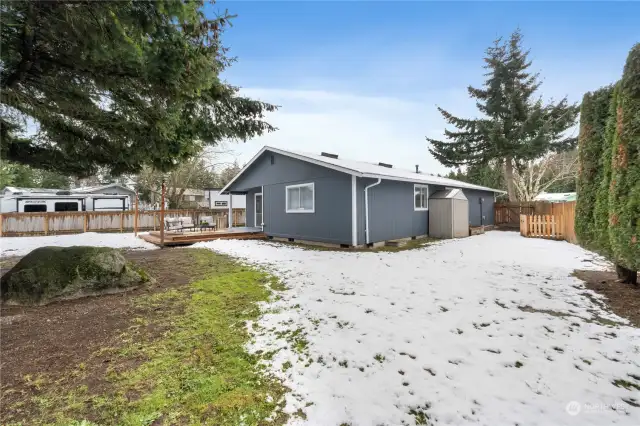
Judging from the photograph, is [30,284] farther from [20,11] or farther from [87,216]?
[87,216]

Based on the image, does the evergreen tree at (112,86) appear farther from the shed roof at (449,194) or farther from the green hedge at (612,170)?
the shed roof at (449,194)

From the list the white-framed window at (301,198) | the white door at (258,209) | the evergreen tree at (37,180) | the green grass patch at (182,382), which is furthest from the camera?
the evergreen tree at (37,180)

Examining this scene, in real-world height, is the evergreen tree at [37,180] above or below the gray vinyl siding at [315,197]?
above

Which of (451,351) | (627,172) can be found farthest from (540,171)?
(451,351)

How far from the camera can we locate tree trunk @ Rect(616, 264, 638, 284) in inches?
192

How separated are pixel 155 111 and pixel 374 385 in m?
5.22

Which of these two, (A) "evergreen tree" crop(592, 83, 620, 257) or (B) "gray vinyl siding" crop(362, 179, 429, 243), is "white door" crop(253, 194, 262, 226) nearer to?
(B) "gray vinyl siding" crop(362, 179, 429, 243)

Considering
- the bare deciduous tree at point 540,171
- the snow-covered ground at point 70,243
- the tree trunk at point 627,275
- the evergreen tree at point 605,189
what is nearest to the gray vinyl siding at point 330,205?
the snow-covered ground at point 70,243

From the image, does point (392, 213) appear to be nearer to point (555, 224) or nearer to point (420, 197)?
point (420, 197)

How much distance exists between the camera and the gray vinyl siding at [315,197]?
9.82 meters

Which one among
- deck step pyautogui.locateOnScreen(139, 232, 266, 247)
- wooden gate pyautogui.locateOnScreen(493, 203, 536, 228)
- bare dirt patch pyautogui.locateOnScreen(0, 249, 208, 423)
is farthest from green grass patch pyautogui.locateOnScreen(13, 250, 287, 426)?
wooden gate pyautogui.locateOnScreen(493, 203, 536, 228)

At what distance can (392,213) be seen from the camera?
1103cm

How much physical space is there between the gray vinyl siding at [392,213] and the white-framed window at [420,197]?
23cm

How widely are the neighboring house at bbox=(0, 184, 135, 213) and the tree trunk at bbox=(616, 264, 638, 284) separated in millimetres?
25739
